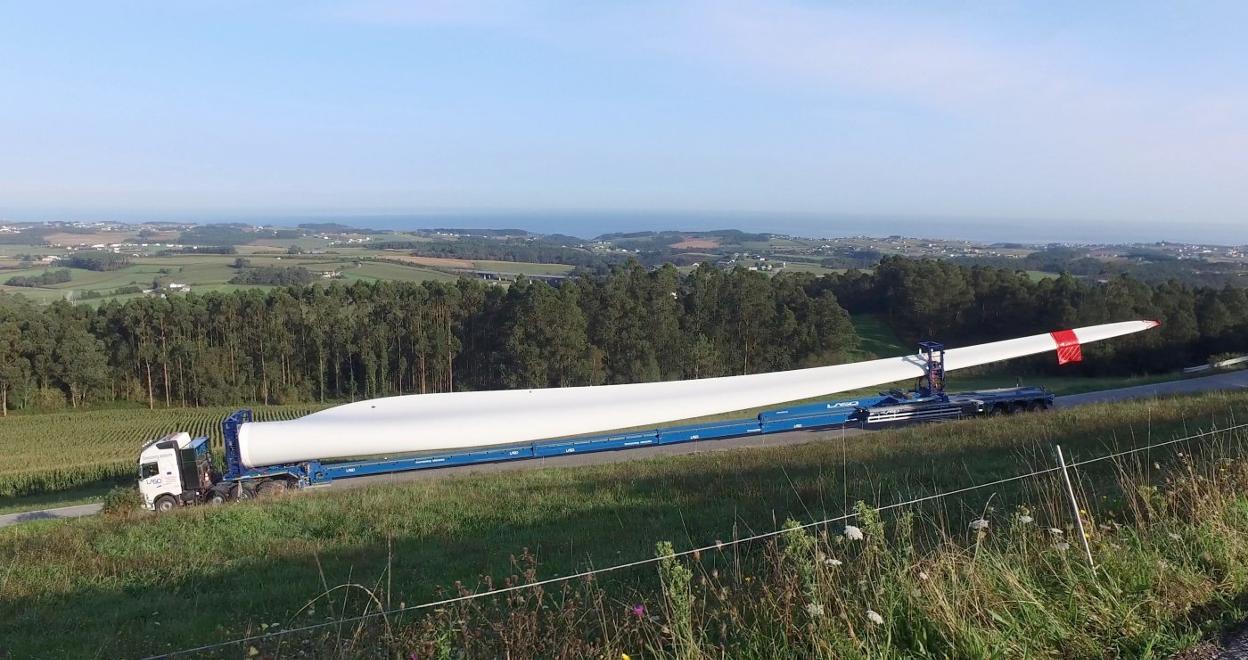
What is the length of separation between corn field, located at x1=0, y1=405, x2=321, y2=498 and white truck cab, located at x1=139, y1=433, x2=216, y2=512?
4.68 feet

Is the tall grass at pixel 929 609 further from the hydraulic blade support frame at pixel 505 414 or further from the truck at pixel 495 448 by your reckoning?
the truck at pixel 495 448

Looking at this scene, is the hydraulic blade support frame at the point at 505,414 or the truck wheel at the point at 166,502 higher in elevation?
the hydraulic blade support frame at the point at 505,414

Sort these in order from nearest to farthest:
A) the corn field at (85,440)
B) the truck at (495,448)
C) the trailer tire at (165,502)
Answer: the trailer tire at (165,502) → the truck at (495,448) → the corn field at (85,440)

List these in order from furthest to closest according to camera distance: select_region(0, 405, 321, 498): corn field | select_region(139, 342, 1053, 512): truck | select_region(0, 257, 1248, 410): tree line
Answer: select_region(0, 257, 1248, 410): tree line
select_region(0, 405, 321, 498): corn field
select_region(139, 342, 1053, 512): truck

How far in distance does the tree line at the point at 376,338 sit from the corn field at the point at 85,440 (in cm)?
281

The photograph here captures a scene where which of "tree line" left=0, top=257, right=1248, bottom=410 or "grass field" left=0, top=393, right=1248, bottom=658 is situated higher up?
"grass field" left=0, top=393, right=1248, bottom=658

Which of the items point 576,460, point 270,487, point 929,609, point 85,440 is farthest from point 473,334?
point 929,609

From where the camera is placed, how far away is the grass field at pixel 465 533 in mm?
6023

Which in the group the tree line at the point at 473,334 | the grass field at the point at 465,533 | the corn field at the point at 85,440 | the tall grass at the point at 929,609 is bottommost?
the corn field at the point at 85,440

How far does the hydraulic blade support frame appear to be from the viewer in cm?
1730

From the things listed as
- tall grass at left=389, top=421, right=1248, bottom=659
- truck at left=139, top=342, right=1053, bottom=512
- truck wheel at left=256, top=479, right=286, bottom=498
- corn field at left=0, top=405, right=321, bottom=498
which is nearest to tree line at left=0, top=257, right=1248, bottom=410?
corn field at left=0, top=405, right=321, bottom=498

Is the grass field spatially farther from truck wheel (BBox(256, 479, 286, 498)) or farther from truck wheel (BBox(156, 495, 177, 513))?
truck wheel (BBox(256, 479, 286, 498))

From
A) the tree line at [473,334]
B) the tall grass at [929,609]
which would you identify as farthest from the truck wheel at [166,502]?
the tree line at [473,334]

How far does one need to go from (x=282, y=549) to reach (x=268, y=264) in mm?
89151
